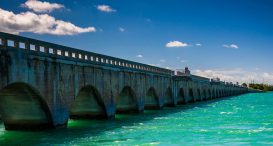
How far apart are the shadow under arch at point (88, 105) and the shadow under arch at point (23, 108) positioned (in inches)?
274

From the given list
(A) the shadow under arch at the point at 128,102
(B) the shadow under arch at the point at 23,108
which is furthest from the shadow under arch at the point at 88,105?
(A) the shadow under arch at the point at 128,102

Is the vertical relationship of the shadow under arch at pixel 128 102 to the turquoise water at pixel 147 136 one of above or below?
above

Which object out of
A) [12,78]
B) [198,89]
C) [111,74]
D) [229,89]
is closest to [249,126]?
[111,74]

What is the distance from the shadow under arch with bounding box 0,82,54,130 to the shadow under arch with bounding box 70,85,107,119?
6953 millimetres

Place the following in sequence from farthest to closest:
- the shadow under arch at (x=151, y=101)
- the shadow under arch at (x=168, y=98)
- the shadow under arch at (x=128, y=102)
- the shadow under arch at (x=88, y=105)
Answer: the shadow under arch at (x=168, y=98) → the shadow under arch at (x=151, y=101) → the shadow under arch at (x=128, y=102) → the shadow under arch at (x=88, y=105)

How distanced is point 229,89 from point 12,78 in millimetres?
137475

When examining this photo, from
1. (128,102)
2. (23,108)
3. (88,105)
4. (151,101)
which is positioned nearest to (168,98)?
(151,101)

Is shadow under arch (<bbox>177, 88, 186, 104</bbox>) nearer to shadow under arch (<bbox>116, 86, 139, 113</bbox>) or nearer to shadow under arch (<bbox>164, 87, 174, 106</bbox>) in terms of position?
shadow under arch (<bbox>164, 87, 174, 106</bbox>)

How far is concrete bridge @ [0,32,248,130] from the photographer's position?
22.2 m

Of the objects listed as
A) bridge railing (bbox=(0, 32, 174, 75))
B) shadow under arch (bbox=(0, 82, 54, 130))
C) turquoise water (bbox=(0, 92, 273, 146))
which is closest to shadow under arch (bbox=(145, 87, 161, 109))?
bridge railing (bbox=(0, 32, 174, 75))

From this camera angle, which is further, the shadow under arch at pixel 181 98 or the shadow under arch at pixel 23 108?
the shadow under arch at pixel 181 98

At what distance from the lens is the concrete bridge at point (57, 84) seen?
72.9 feet

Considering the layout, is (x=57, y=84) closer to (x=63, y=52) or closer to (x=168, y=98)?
(x=63, y=52)

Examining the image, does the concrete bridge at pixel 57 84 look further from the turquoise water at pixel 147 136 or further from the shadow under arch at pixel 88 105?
the turquoise water at pixel 147 136
